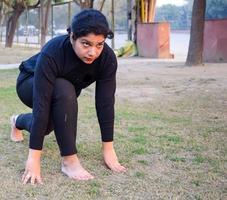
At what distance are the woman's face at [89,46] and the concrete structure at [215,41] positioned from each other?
1012 centimetres

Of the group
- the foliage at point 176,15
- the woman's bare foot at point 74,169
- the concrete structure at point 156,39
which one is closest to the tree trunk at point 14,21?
the foliage at point 176,15

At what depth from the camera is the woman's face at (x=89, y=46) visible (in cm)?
276

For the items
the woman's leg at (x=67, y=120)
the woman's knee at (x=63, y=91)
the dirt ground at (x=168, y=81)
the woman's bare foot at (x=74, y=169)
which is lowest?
A: the dirt ground at (x=168, y=81)

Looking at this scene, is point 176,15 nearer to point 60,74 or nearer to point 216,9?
point 216,9

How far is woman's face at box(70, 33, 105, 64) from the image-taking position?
2.76 m

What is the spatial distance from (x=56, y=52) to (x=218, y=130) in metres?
1.93

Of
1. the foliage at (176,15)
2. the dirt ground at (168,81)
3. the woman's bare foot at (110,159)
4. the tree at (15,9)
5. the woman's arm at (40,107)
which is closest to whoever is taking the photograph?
the woman's arm at (40,107)

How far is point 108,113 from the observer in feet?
10.6

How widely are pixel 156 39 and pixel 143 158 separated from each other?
11.8m

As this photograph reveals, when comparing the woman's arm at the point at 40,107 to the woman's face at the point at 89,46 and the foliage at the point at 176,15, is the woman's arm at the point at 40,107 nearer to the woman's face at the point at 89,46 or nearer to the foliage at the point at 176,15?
the woman's face at the point at 89,46

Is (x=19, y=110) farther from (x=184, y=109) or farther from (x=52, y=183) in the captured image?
(x=52, y=183)

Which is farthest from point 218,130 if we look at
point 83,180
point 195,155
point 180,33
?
point 180,33

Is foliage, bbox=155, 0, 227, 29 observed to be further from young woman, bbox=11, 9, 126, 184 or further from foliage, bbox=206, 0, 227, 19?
young woman, bbox=11, 9, 126, 184

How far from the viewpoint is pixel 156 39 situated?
15.0 meters
